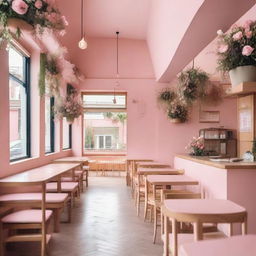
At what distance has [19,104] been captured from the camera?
477cm

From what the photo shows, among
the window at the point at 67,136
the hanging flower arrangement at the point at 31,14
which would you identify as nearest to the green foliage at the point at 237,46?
the hanging flower arrangement at the point at 31,14

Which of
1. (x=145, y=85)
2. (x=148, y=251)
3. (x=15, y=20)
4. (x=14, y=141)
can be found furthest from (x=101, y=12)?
(x=148, y=251)

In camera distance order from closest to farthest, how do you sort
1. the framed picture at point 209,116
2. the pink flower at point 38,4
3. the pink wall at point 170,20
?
1. the pink flower at point 38,4
2. the pink wall at point 170,20
3. the framed picture at point 209,116

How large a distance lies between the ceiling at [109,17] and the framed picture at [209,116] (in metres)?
2.64

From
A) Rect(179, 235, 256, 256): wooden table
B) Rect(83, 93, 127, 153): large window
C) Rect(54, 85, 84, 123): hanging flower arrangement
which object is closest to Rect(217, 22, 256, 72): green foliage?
Rect(179, 235, 256, 256): wooden table

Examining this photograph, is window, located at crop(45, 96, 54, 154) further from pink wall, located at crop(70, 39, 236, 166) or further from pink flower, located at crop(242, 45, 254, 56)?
pink flower, located at crop(242, 45, 254, 56)

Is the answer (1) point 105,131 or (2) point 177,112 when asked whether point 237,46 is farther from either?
(1) point 105,131

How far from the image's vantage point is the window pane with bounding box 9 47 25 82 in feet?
13.7

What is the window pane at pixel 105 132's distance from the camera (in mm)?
9836

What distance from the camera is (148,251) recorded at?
3.12 metres

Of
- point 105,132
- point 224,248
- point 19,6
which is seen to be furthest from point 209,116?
point 224,248

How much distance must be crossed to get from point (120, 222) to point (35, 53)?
3406 millimetres

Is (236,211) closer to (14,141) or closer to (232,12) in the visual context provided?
(232,12)

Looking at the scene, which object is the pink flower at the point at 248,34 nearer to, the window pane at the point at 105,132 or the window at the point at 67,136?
the window at the point at 67,136
